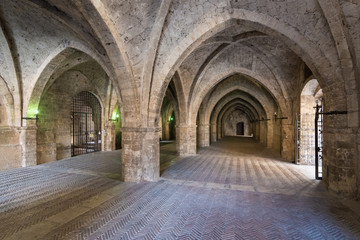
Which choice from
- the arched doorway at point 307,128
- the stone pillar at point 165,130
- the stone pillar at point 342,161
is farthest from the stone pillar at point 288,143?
the stone pillar at point 165,130

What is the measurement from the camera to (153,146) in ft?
19.0

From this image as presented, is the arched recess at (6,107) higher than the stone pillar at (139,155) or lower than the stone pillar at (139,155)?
higher

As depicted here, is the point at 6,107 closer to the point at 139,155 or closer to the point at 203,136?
→ the point at 139,155

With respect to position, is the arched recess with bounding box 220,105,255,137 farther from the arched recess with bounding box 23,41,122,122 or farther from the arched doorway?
the arched recess with bounding box 23,41,122,122

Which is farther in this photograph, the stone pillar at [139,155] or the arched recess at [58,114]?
the arched recess at [58,114]

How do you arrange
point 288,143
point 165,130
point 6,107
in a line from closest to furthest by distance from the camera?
1. point 6,107
2. point 288,143
3. point 165,130

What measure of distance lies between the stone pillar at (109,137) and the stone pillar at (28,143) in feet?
14.3

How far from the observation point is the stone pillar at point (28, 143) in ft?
27.0

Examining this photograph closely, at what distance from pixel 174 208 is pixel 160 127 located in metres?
2.59

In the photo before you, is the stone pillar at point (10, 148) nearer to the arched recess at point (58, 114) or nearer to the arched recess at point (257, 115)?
the arched recess at point (58, 114)

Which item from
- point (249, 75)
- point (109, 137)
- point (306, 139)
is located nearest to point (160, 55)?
point (249, 75)

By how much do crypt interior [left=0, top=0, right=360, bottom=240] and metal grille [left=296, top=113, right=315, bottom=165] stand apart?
47 mm

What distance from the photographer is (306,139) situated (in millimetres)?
8188

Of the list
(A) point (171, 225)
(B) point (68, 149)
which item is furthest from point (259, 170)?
(B) point (68, 149)
